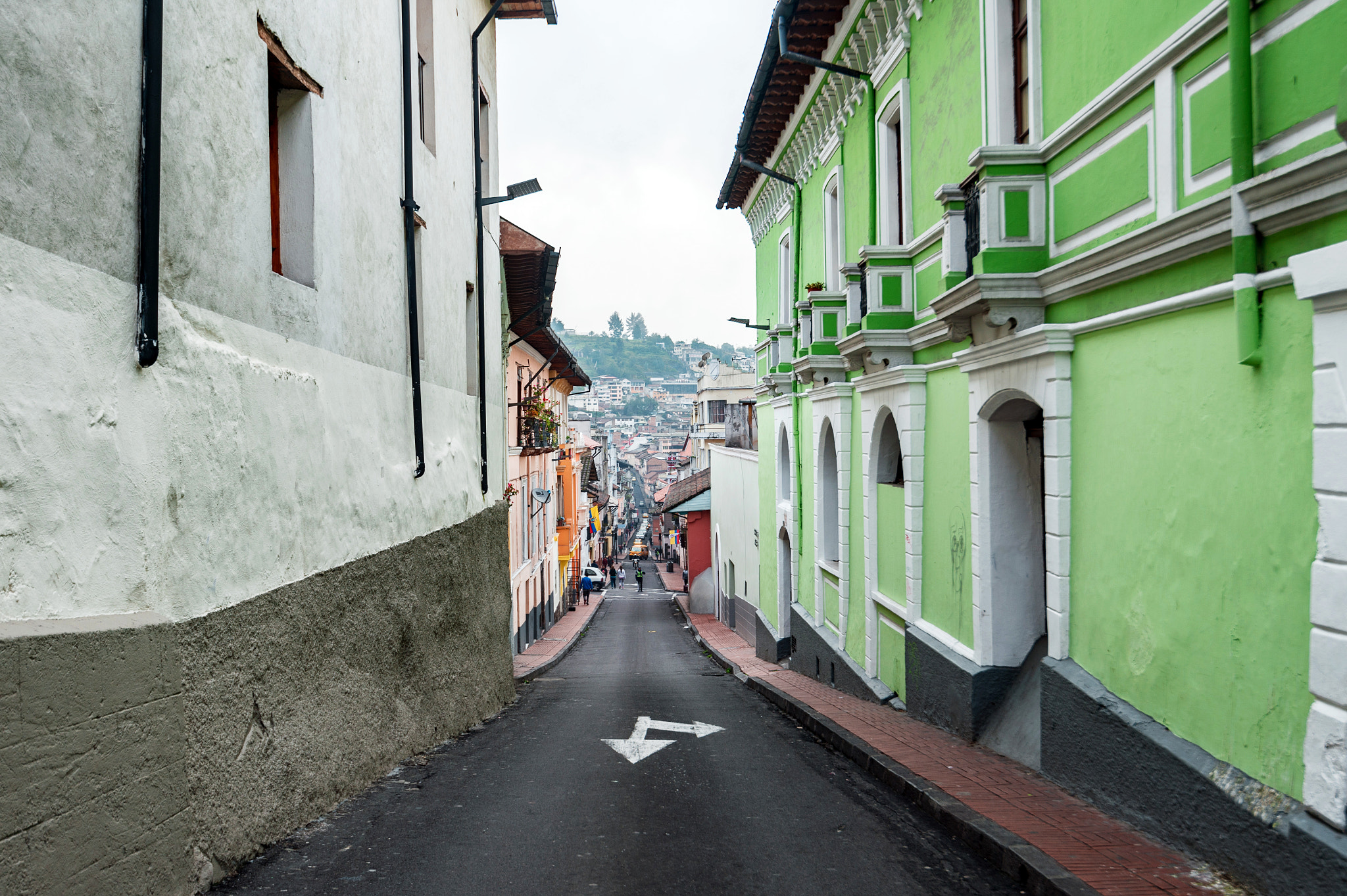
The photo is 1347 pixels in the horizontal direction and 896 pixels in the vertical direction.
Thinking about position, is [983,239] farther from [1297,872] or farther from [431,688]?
[431,688]

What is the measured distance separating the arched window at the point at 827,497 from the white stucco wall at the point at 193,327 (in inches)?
335

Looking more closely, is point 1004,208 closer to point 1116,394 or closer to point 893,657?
point 1116,394

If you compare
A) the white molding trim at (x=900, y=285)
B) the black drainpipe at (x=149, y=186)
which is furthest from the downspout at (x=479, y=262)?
the black drainpipe at (x=149, y=186)

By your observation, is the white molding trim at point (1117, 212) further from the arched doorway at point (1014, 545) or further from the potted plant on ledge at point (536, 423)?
the potted plant on ledge at point (536, 423)

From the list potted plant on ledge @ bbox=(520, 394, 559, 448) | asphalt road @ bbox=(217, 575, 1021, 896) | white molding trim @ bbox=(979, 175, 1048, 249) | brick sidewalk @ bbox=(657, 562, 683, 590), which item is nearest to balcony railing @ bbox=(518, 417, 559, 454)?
potted plant on ledge @ bbox=(520, 394, 559, 448)

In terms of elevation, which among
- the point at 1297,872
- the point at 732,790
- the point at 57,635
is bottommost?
the point at 732,790

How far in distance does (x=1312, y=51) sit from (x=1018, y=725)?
5.50 m

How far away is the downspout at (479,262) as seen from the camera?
1213cm

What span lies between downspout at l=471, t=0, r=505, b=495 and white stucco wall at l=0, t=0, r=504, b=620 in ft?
12.1

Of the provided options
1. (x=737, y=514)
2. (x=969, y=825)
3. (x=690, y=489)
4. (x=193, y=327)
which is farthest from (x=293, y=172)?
(x=690, y=489)

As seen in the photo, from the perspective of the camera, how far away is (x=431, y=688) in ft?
28.8

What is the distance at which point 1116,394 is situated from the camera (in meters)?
6.18

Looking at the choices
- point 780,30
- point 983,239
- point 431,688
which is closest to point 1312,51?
point 983,239

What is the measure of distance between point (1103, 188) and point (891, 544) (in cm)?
604
